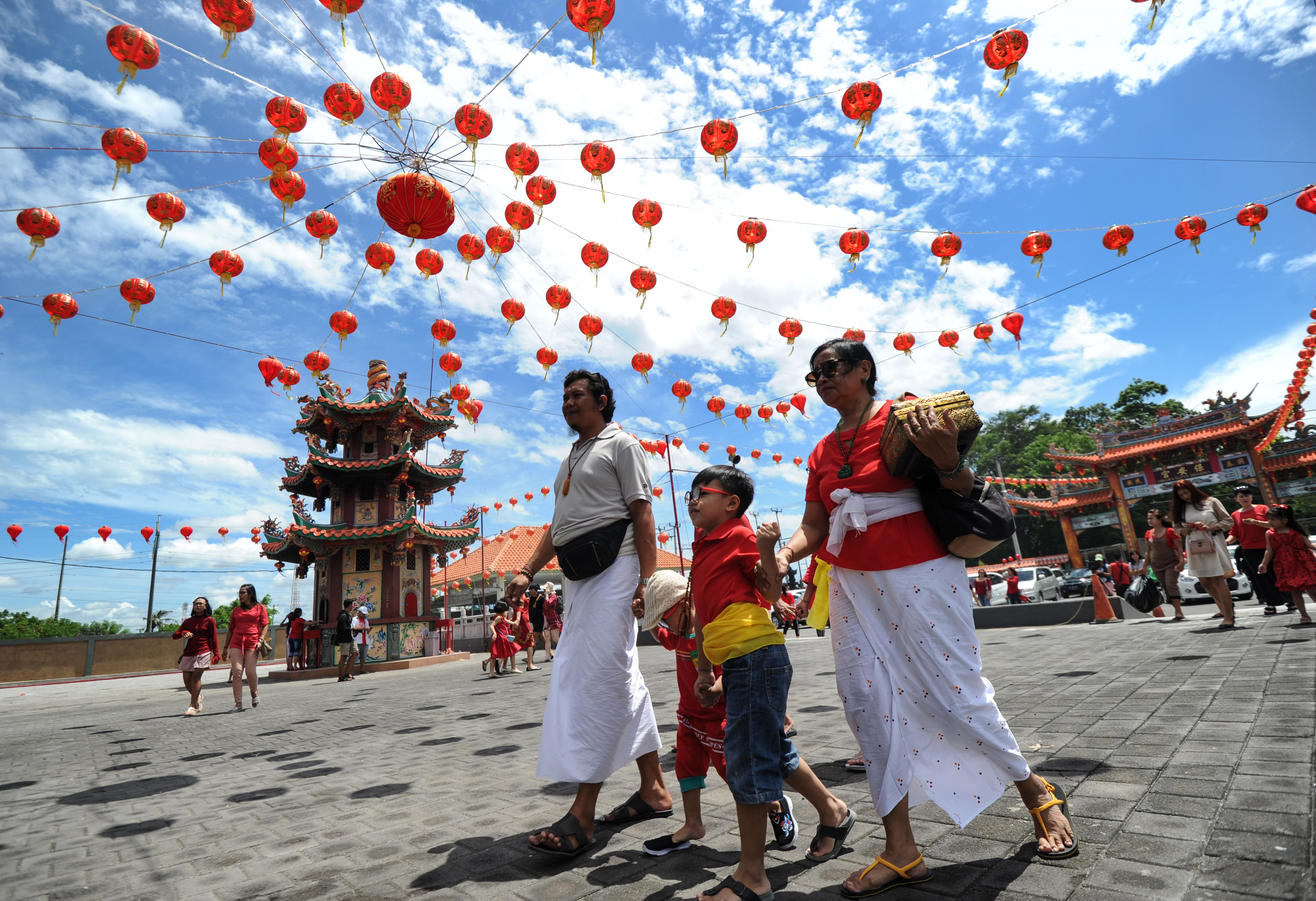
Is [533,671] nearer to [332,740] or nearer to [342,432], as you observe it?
[332,740]

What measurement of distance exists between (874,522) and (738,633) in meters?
0.63

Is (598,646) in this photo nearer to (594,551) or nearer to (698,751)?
(594,551)

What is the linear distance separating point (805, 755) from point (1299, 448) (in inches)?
1300

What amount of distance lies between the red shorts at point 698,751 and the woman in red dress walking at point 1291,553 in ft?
26.8

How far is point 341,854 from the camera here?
273 cm

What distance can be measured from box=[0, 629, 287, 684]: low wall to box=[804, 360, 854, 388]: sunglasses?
80.8ft

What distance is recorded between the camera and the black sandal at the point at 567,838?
2.47 metres

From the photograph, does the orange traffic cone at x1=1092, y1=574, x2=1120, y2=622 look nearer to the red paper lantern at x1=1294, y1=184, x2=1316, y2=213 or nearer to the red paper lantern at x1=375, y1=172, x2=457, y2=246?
the red paper lantern at x1=1294, y1=184, x2=1316, y2=213

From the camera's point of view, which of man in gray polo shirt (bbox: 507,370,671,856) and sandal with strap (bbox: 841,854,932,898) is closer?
sandal with strap (bbox: 841,854,932,898)

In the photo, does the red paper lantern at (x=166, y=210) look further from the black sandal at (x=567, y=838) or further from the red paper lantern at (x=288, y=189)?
the black sandal at (x=567, y=838)

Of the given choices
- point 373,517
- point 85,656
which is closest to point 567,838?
point 373,517

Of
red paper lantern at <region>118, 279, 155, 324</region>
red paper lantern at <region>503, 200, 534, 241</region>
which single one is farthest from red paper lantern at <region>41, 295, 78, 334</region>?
red paper lantern at <region>503, 200, 534, 241</region>

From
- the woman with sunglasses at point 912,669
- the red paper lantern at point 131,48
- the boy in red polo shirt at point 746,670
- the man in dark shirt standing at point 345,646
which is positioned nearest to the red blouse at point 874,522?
the woman with sunglasses at point 912,669

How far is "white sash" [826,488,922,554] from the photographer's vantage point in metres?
2.22
